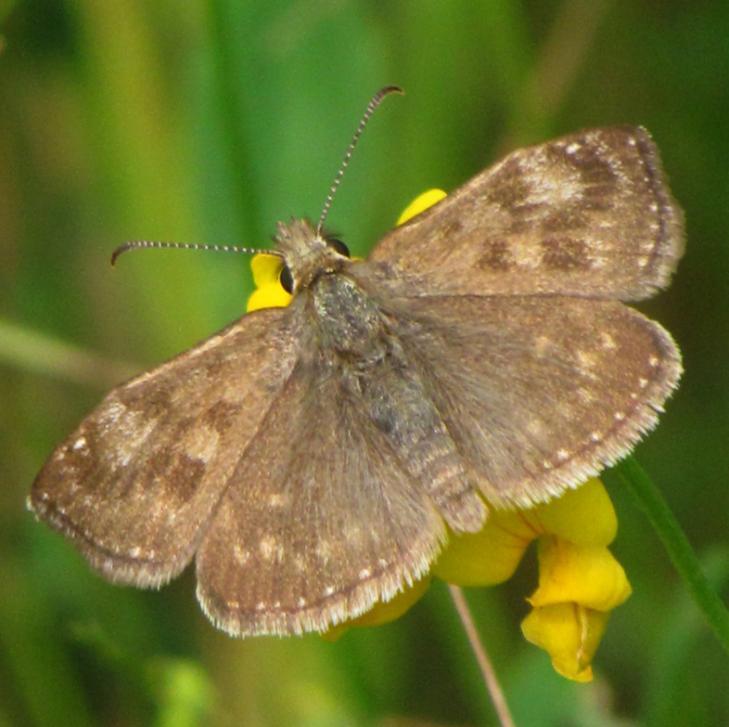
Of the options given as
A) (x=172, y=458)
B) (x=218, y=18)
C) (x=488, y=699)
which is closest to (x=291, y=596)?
(x=172, y=458)

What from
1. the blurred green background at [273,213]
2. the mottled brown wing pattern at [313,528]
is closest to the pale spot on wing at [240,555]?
the mottled brown wing pattern at [313,528]

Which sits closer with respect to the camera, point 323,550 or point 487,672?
point 323,550

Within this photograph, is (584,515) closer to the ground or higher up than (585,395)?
closer to the ground

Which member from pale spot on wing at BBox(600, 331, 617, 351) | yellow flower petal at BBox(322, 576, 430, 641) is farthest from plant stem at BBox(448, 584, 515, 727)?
pale spot on wing at BBox(600, 331, 617, 351)

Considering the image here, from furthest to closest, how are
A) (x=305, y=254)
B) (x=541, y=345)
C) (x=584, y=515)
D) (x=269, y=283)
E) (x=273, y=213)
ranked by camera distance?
1. (x=273, y=213)
2. (x=269, y=283)
3. (x=305, y=254)
4. (x=541, y=345)
5. (x=584, y=515)

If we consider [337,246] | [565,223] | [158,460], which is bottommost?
[158,460]

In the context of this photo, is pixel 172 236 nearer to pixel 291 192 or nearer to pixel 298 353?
pixel 291 192

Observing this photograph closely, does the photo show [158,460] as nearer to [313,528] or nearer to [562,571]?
[313,528]

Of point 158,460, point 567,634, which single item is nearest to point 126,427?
point 158,460
